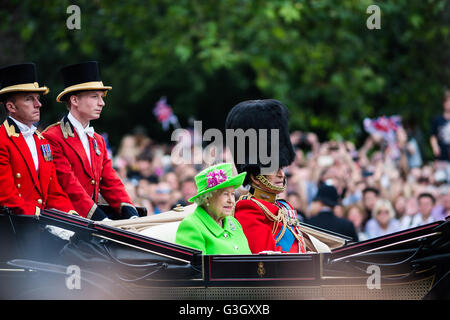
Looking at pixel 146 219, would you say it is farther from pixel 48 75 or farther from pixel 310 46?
pixel 48 75

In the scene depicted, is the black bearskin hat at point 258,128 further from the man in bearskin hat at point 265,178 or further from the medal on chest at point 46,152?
the medal on chest at point 46,152

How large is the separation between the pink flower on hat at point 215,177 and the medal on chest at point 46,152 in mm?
1172

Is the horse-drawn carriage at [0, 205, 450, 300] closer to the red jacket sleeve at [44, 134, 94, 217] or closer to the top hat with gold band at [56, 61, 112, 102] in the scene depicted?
the red jacket sleeve at [44, 134, 94, 217]

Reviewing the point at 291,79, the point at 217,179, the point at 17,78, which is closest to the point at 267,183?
the point at 217,179

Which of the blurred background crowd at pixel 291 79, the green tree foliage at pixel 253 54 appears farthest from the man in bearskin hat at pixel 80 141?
the green tree foliage at pixel 253 54

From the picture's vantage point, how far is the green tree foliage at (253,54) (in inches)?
522

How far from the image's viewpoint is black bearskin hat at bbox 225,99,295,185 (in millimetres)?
5621

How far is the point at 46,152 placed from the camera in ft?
18.3

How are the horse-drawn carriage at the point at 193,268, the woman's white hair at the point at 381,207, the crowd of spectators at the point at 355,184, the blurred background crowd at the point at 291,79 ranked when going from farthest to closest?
the blurred background crowd at the point at 291,79 → the crowd of spectators at the point at 355,184 → the woman's white hair at the point at 381,207 → the horse-drawn carriage at the point at 193,268

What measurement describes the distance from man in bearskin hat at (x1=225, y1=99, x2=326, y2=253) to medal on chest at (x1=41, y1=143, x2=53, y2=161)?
49.6 inches

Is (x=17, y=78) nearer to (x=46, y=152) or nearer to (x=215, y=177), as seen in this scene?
(x=46, y=152)

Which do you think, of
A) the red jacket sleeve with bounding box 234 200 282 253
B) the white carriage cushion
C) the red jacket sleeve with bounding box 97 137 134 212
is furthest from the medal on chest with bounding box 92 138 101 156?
the red jacket sleeve with bounding box 234 200 282 253
